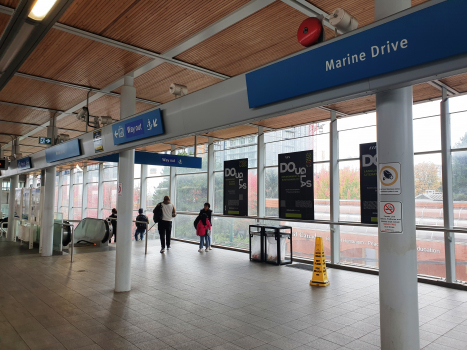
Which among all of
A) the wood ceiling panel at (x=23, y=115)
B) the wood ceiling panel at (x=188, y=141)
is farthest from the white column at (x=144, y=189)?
the wood ceiling panel at (x=23, y=115)

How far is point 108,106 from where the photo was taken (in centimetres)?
873

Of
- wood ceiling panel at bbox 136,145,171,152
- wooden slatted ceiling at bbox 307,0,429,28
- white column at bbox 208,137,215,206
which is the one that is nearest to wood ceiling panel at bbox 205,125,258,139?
white column at bbox 208,137,215,206

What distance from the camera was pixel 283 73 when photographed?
346cm

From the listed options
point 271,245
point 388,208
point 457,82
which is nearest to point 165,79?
point 388,208

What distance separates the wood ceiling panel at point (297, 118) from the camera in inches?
372

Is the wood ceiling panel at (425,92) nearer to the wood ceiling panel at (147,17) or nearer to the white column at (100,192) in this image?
the wood ceiling panel at (147,17)

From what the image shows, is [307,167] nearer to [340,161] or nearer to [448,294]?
[340,161]

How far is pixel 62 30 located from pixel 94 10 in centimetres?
74

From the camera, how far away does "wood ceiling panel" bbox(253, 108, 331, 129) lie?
9.44 meters

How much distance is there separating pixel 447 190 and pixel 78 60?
7.83 metres

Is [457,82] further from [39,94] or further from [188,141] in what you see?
[188,141]

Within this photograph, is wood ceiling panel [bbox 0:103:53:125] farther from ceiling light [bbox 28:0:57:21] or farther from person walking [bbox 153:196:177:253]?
ceiling light [bbox 28:0:57:21]

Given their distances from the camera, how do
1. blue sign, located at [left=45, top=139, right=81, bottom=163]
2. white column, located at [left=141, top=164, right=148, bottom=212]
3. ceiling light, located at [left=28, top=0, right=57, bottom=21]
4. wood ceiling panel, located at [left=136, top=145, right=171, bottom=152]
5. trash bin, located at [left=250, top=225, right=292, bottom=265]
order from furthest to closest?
1. white column, located at [left=141, top=164, right=148, bottom=212]
2. wood ceiling panel, located at [left=136, top=145, right=171, bottom=152]
3. trash bin, located at [left=250, top=225, right=292, bottom=265]
4. blue sign, located at [left=45, top=139, right=81, bottom=163]
5. ceiling light, located at [left=28, top=0, right=57, bottom=21]

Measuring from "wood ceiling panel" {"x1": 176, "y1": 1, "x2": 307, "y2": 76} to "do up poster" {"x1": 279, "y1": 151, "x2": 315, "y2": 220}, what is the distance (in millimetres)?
4148
